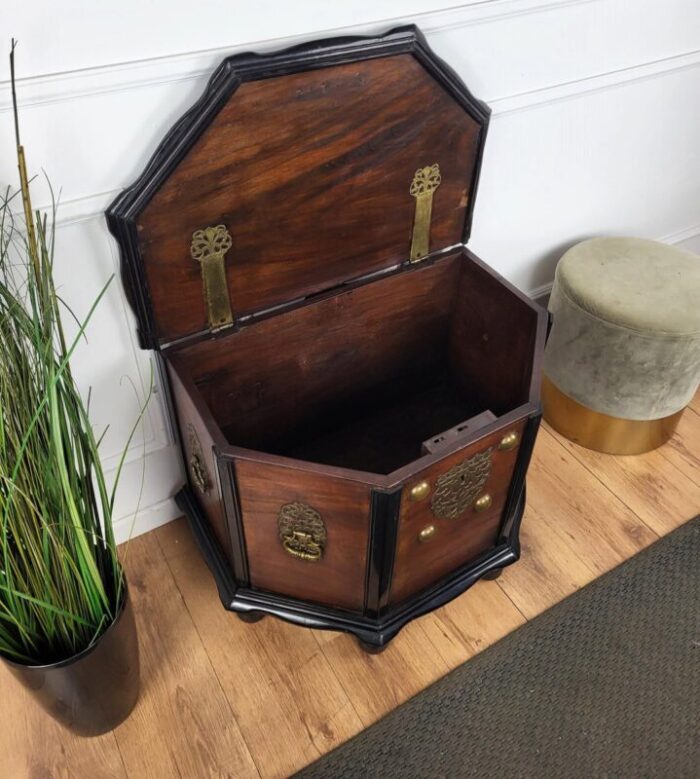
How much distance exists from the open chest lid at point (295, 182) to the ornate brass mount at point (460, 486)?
352 mm

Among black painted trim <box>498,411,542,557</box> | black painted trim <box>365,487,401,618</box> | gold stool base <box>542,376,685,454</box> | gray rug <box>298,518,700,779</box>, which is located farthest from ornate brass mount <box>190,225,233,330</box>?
gold stool base <box>542,376,685,454</box>

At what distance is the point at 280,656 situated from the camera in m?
1.11

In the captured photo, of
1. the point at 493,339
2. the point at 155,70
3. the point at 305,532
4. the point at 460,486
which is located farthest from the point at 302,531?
the point at 155,70

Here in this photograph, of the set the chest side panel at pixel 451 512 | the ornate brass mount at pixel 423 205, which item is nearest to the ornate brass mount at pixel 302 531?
the chest side panel at pixel 451 512

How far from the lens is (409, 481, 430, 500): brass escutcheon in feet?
2.90

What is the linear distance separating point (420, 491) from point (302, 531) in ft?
0.55

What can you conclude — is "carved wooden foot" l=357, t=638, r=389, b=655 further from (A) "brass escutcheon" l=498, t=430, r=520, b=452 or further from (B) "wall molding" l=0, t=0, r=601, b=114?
(B) "wall molding" l=0, t=0, r=601, b=114

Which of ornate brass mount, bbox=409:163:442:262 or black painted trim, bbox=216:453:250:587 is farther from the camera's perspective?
ornate brass mount, bbox=409:163:442:262

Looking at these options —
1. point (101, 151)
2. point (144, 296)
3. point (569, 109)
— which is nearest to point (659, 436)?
point (569, 109)

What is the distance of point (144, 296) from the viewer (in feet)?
3.01

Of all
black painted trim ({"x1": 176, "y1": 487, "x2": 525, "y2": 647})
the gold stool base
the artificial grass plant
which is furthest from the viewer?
the gold stool base

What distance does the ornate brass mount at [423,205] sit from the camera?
1059 millimetres

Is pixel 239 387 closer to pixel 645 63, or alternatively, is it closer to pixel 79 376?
pixel 79 376

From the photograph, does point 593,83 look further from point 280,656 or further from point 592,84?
point 280,656
